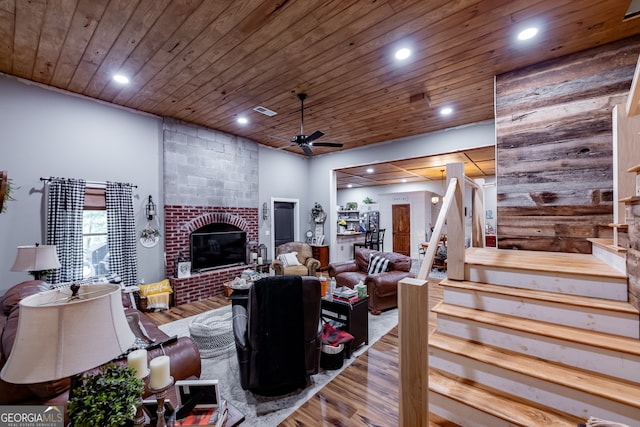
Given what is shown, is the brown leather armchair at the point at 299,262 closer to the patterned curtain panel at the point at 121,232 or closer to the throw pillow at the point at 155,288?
the throw pillow at the point at 155,288

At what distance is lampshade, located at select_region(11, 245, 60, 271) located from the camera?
2.69 m

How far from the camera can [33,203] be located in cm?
329

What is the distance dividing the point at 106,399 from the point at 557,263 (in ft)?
10.3

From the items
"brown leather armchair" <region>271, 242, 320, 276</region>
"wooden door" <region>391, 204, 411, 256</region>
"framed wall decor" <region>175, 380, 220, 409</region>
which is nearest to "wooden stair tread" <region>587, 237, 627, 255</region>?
"framed wall decor" <region>175, 380, 220, 409</region>

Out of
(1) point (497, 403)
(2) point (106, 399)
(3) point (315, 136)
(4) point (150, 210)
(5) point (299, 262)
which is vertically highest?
(3) point (315, 136)

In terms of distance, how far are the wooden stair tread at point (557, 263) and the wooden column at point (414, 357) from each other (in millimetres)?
1346

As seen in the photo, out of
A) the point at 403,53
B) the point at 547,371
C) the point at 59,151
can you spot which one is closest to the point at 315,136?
the point at 403,53

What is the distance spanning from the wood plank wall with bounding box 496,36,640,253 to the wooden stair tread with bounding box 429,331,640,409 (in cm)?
164

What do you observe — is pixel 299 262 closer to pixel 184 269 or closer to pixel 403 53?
pixel 184 269

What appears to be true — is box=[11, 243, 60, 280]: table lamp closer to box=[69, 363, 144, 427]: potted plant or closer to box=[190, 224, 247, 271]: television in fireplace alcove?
box=[190, 224, 247, 271]: television in fireplace alcove

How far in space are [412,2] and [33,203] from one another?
479 centimetres

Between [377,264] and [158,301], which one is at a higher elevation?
[377,264]

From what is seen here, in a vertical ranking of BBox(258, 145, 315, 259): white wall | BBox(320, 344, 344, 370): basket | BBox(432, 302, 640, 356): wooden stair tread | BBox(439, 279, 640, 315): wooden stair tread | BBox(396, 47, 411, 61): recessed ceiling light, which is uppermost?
BBox(396, 47, 411, 61): recessed ceiling light

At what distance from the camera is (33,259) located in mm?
2732
